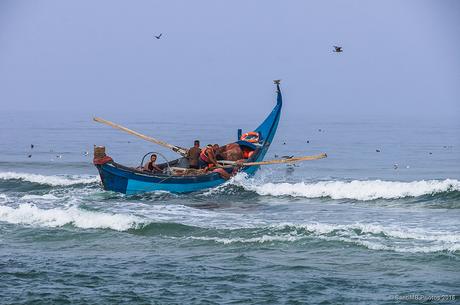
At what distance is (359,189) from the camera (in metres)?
31.5

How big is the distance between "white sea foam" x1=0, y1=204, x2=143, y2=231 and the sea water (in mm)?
36

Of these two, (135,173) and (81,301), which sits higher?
(135,173)

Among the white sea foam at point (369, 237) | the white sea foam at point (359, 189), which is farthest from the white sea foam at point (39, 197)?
the white sea foam at point (369, 237)

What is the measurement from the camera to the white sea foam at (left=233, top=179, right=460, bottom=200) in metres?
30.5

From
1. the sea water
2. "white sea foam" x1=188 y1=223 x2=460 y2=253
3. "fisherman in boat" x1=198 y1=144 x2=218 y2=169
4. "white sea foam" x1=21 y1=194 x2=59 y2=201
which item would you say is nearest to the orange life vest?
"fisherman in boat" x1=198 y1=144 x2=218 y2=169

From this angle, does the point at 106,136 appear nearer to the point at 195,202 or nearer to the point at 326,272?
the point at 195,202

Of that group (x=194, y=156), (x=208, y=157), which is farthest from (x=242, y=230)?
(x=194, y=156)

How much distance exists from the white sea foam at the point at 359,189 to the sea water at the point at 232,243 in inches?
2.3

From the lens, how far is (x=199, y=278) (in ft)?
54.6

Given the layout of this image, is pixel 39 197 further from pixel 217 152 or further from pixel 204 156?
pixel 217 152

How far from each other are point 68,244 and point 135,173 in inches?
337

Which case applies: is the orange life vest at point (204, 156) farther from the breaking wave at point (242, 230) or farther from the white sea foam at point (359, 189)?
the breaking wave at point (242, 230)

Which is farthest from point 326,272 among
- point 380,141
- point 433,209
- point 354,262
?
point 380,141

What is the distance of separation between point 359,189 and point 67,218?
41.5 ft
